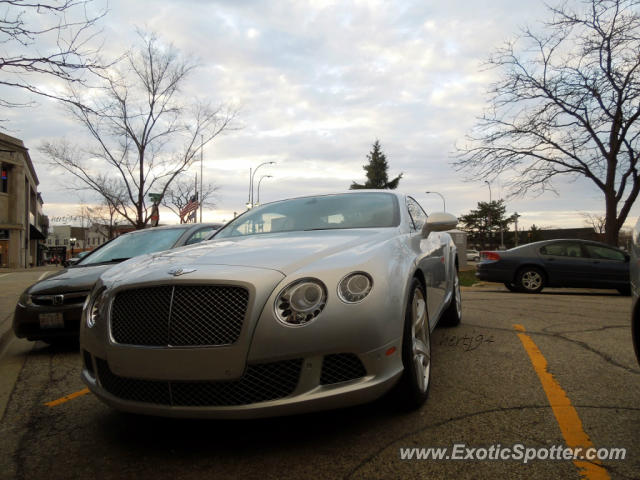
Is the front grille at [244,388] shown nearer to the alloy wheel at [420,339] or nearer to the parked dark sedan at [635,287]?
the alloy wheel at [420,339]

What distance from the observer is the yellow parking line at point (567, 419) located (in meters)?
2.02

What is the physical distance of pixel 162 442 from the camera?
2453 millimetres

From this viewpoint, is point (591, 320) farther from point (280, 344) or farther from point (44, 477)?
point (44, 477)

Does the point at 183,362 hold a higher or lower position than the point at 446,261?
lower

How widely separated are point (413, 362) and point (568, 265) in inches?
378

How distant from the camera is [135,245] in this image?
6.06m

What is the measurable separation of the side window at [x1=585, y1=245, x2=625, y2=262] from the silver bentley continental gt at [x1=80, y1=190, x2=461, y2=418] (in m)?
9.82

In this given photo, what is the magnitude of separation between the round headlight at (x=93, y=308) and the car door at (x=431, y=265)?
1997mm

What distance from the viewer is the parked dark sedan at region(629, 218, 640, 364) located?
7.58ft

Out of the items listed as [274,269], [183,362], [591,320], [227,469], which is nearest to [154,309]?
[183,362]

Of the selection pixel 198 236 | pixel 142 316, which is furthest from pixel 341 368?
pixel 198 236

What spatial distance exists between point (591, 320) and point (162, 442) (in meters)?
5.40

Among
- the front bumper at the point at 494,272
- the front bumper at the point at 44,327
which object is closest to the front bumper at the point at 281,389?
the front bumper at the point at 44,327

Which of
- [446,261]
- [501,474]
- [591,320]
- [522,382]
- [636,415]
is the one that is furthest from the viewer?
[591,320]
